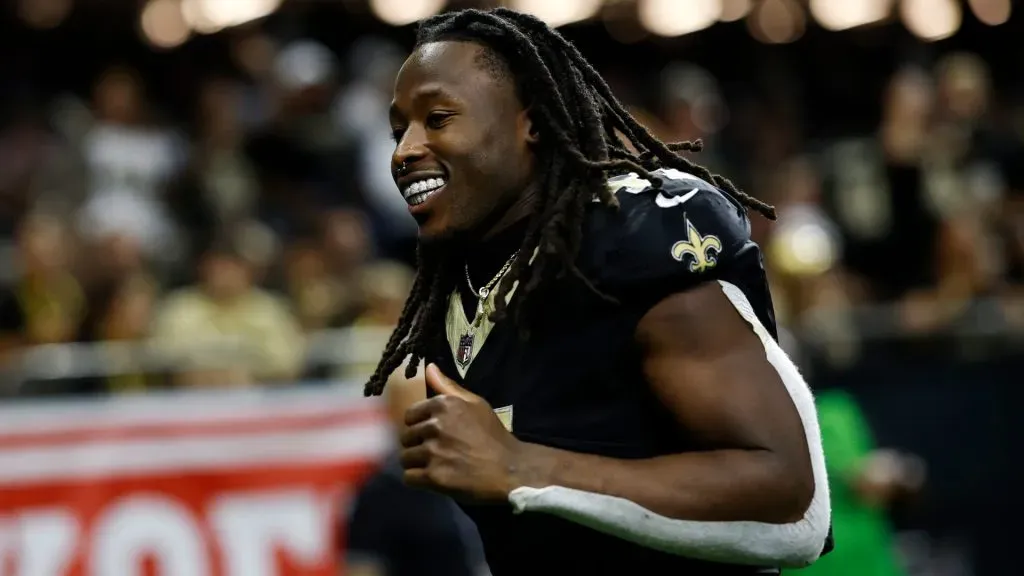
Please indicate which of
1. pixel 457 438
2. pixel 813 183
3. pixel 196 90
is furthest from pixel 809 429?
pixel 196 90

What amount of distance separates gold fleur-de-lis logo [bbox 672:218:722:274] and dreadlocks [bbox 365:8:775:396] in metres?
0.14

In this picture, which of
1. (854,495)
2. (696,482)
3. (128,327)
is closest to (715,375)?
(696,482)

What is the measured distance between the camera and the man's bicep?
236cm

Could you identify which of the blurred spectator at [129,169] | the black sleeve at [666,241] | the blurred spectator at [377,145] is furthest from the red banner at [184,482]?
the black sleeve at [666,241]

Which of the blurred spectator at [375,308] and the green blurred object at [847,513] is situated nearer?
the green blurred object at [847,513]

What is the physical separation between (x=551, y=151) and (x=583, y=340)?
1.20 feet

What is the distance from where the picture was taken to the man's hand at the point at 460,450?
7.66 ft

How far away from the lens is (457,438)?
234 centimetres

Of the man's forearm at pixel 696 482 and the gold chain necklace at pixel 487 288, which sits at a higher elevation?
the gold chain necklace at pixel 487 288

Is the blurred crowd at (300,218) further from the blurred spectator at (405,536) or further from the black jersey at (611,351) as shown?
the black jersey at (611,351)

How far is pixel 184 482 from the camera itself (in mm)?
6734

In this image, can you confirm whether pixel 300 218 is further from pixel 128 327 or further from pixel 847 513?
pixel 847 513

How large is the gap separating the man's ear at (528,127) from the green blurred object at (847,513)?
3747mm

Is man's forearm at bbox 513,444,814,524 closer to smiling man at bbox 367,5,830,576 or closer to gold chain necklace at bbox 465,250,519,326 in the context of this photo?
smiling man at bbox 367,5,830,576
